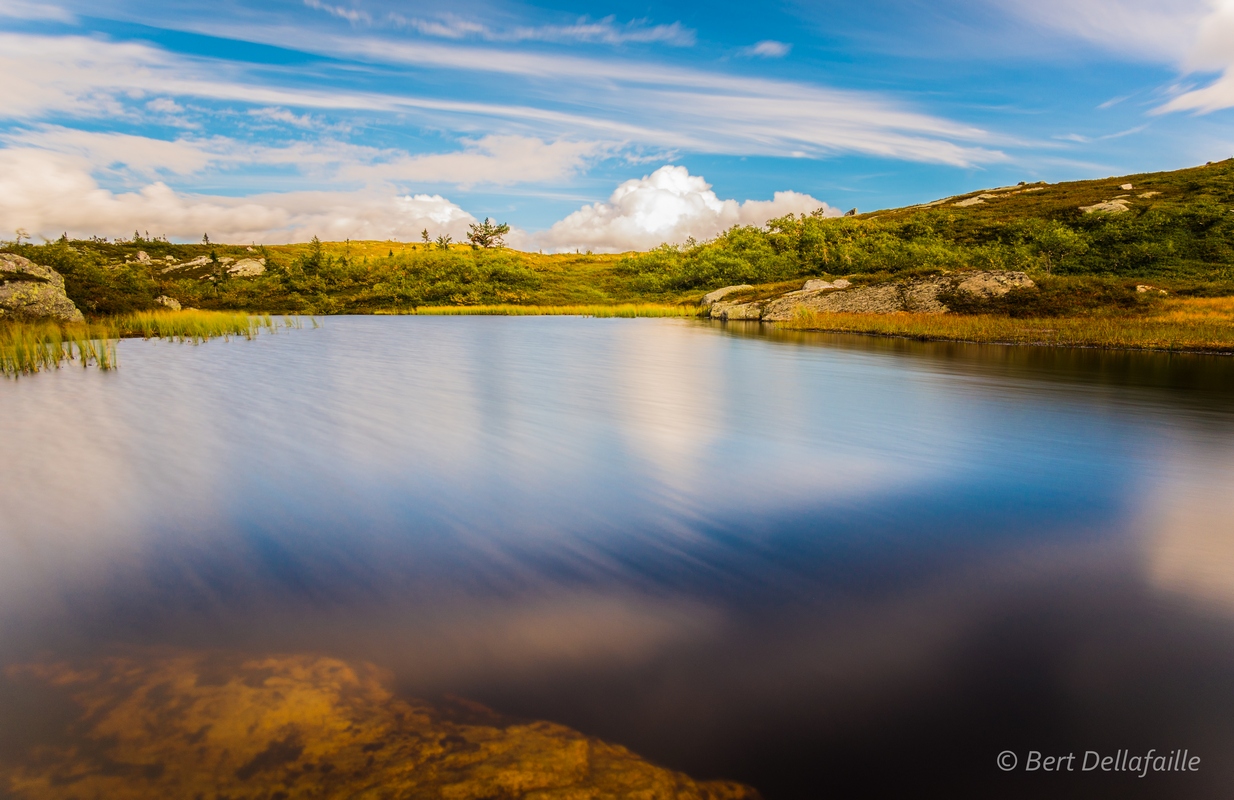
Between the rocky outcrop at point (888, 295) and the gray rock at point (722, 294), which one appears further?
the gray rock at point (722, 294)

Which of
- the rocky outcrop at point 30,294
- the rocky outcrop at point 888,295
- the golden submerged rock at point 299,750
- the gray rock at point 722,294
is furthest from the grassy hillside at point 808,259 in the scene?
the golden submerged rock at point 299,750

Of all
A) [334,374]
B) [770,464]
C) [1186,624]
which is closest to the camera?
[1186,624]

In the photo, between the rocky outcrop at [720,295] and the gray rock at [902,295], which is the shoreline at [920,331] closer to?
the gray rock at [902,295]

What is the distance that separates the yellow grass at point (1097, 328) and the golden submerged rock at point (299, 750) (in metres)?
27.5

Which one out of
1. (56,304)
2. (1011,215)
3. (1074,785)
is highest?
(1011,215)

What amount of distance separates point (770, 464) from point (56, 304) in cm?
2615

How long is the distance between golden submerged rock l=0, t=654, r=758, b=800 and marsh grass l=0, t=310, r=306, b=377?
17.3 metres

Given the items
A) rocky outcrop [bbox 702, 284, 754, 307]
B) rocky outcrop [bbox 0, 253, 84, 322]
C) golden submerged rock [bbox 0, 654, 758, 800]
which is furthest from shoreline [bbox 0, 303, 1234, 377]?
golden submerged rock [bbox 0, 654, 758, 800]

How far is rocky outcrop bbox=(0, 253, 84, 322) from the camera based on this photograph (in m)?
21.9

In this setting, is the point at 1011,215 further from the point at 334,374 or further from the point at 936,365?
the point at 334,374

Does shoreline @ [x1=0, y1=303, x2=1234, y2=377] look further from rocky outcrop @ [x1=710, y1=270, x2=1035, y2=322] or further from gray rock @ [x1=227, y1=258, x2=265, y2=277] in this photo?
gray rock @ [x1=227, y1=258, x2=265, y2=277]

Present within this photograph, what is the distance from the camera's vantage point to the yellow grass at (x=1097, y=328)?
23.0 m

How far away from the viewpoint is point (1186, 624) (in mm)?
4672

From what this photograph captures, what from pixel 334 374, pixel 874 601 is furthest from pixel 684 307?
pixel 874 601
